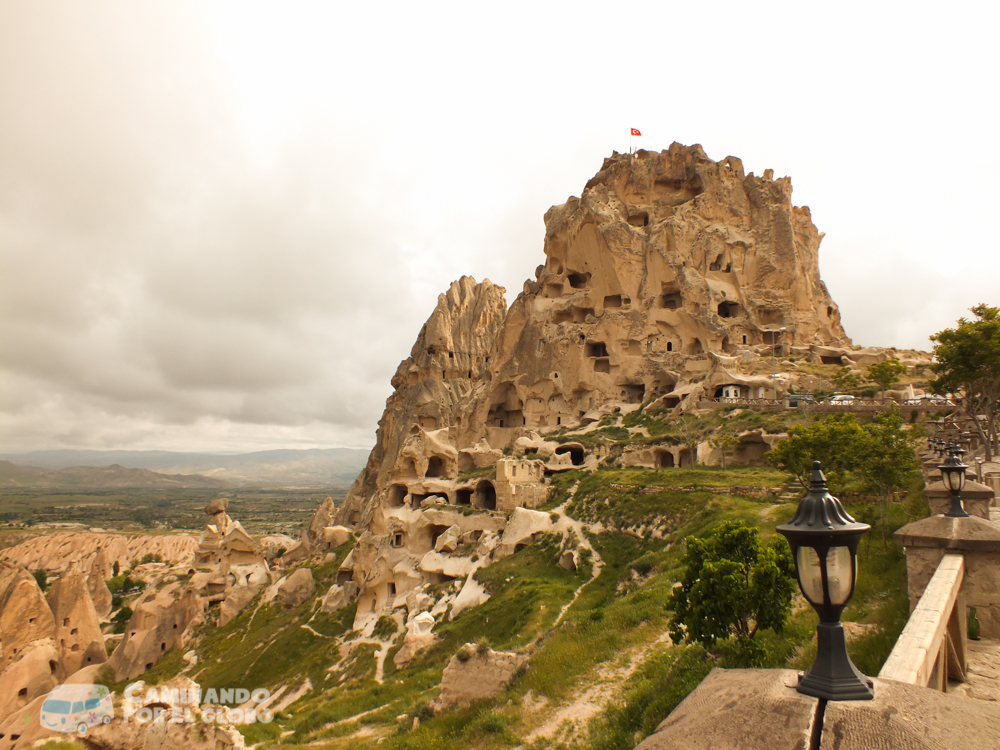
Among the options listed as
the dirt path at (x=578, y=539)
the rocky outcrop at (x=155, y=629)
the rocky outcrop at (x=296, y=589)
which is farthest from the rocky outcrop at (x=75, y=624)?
the dirt path at (x=578, y=539)

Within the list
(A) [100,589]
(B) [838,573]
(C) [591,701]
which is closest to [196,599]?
(A) [100,589]

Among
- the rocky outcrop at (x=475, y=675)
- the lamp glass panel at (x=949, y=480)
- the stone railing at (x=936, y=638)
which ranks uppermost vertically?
the lamp glass panel at (x=949, y=480)

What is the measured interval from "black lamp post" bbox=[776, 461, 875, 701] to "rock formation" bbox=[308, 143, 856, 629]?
Answer: 35.6 metres

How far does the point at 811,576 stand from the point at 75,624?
4780cm

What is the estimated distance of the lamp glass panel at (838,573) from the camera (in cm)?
318

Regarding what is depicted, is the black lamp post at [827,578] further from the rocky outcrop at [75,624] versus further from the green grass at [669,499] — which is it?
the rocky outcrop at [75,624]

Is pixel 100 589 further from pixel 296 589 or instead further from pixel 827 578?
pixel 827 578

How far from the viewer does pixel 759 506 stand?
21688 millimetres

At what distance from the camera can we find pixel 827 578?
3227 mm

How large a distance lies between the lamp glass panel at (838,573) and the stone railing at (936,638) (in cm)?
79

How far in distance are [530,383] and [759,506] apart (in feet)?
119

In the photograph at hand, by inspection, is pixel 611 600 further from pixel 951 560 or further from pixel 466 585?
pixel 951 560

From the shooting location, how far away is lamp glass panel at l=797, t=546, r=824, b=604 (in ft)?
10.6

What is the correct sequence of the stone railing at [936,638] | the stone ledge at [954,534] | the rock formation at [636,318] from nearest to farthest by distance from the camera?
1. the stone railing at [936,638]
2. the stone ledge at [954,534]
3. the rock formation at [636,318]
